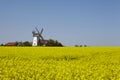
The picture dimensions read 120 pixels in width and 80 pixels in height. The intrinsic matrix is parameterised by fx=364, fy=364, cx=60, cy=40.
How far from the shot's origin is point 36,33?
306 ft

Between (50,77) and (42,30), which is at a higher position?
(42,30)

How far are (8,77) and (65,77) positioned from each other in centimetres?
166

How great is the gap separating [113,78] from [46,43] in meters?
80.1

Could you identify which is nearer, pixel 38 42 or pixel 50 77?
pixel 50 77

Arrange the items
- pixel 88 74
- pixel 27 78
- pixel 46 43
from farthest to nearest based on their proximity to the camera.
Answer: pixel 46 43 → pixel 88 74 → pixel 27 78

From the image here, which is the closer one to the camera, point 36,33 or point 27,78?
point 27,78

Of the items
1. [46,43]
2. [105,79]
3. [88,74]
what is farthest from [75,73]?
[46,43]

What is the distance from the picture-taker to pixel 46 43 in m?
90.4

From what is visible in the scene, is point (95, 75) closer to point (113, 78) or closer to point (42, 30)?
point (113, 78)

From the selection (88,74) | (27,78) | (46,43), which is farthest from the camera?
(46,43)

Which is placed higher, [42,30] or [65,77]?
[42,30]

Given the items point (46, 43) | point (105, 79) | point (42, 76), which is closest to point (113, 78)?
point (105, 79)

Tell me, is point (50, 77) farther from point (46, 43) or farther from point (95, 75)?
point (46, 43)

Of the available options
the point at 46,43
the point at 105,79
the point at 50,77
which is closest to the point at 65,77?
the point at 50,77
